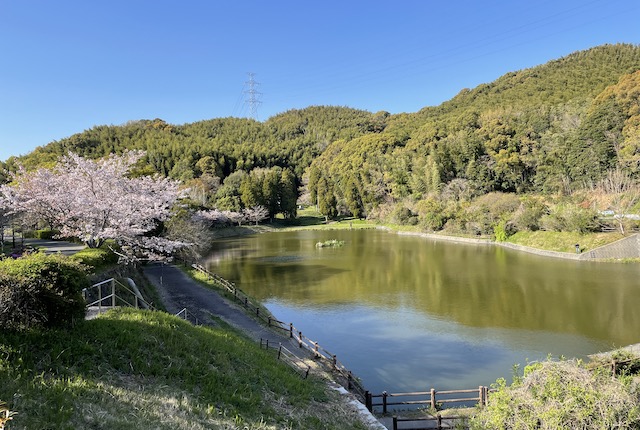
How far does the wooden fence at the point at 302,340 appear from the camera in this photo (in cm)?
832

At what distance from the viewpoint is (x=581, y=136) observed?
39.0m

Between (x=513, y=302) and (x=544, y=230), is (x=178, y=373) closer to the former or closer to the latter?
(x=513, y=302)

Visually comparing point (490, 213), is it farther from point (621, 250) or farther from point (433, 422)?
point (433, 422)

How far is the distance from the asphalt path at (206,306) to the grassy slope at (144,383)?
→ 179 inches

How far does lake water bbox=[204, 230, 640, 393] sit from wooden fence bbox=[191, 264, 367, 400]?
22.6 inches

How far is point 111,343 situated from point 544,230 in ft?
105

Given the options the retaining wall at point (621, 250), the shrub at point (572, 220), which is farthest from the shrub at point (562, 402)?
the shrub at point (572, 220)

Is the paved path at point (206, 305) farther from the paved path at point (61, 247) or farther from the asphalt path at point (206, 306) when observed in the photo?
the paved path at point (61, 247)

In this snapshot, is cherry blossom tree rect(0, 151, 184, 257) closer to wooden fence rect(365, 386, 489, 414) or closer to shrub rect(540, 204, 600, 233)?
wooden fence rect(365, 386, 489, 414)

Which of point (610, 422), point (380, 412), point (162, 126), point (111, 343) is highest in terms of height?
point (162, 126)

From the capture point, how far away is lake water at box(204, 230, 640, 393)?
10180mm

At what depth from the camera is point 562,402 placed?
4.20 meters

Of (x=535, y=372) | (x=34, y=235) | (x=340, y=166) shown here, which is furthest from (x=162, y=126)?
(x=535, y=372)

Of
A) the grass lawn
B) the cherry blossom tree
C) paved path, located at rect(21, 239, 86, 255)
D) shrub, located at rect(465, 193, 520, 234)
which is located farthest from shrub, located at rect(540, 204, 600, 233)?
paved path, located at rect(21, 239, 86, 255)
